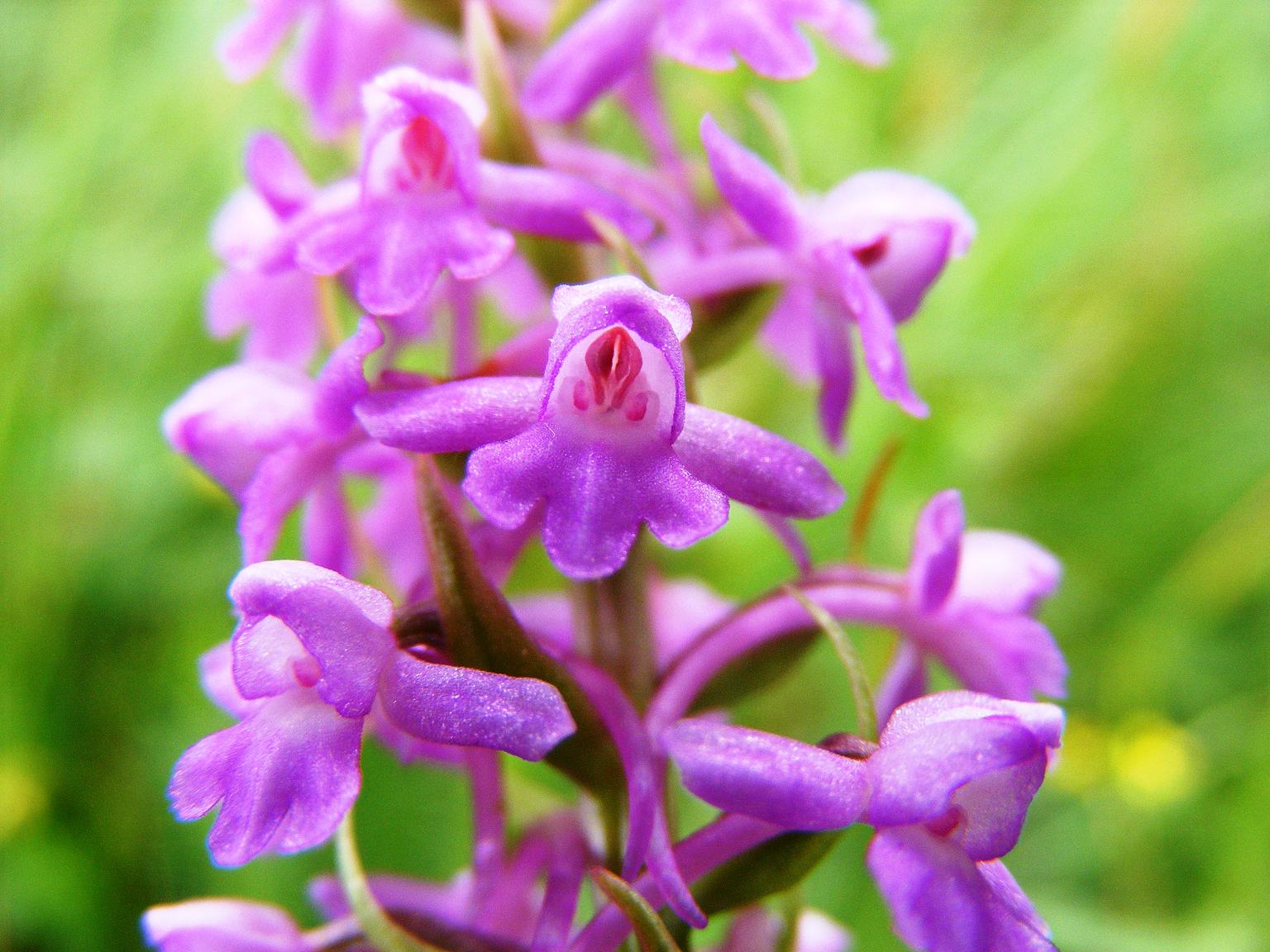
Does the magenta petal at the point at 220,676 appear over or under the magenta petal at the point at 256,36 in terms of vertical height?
under

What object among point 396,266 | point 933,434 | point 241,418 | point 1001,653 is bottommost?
point 933,434

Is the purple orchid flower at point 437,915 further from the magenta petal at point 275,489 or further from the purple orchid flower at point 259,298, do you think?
the purple orchid flower at point 259,298

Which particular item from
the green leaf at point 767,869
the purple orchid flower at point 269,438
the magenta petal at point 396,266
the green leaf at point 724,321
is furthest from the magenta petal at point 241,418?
the green leaf at point 767,869

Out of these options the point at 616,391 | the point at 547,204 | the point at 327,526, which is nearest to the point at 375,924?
the point at 327,526

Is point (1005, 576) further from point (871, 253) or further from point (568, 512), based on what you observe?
point (568, 512)

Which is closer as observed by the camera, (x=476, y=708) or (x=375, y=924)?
(x=476, y=708)

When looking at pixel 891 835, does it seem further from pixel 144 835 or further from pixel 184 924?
pixel 144 835
